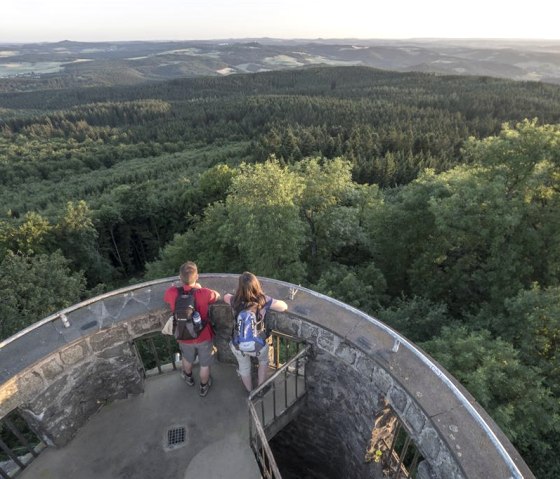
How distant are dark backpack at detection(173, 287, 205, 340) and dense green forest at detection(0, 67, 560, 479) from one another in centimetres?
764

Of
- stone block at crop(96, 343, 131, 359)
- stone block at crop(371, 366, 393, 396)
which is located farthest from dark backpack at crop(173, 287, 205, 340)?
stone block at crop(371, 366, 393, 396)

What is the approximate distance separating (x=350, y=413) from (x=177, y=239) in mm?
23462

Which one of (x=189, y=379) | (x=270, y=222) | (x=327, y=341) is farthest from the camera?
(x=270, y=222)

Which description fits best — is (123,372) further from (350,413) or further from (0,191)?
(0,191)

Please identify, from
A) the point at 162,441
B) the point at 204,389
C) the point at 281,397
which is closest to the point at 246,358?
the point at 204,389

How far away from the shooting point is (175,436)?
6.96 m

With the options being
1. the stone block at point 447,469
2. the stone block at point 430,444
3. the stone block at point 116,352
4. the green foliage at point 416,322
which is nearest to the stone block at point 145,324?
the stone block at point 116,352

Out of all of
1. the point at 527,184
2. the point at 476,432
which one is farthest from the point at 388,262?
the point at 476,432

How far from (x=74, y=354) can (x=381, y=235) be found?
17599 millimetres

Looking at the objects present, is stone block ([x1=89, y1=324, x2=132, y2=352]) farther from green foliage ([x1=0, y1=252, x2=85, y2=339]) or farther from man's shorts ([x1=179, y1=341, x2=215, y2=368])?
green foliage ([x1=0, y1=252, x2=85, y2=339])

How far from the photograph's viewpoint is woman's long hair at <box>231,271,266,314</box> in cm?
632

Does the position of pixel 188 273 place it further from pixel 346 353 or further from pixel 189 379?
pixel 346 353

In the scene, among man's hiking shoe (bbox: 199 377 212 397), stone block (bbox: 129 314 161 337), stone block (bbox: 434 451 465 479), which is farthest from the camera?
man's hiking shoe (bbox: 199 377 212 397)

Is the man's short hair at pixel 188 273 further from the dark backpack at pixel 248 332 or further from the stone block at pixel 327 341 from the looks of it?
the stone block at pixel 327 341
